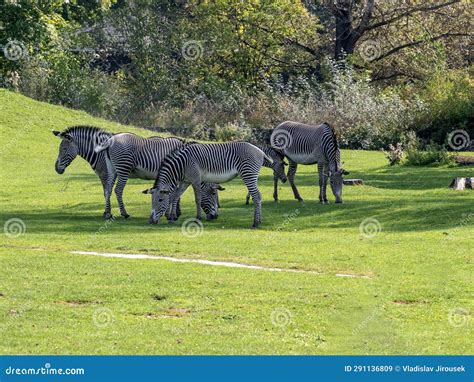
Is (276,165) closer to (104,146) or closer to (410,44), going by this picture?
(104,146)

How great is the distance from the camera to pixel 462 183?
3391cm

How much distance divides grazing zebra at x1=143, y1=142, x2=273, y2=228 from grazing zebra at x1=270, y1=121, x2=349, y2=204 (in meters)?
3.58

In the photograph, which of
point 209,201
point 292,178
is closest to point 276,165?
point 292,178

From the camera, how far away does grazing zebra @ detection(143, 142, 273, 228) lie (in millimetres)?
27156

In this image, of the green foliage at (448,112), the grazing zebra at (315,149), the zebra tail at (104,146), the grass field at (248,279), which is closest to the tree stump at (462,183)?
the grass field at (248,279)

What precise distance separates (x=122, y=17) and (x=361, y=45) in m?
14.3

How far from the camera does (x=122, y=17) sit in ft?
225

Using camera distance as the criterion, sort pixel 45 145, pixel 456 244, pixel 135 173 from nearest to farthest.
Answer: pixel 456 244, pixel 135 173, pixel 45 145

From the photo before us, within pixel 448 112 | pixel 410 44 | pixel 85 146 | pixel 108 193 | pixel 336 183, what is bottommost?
pixel 108 193

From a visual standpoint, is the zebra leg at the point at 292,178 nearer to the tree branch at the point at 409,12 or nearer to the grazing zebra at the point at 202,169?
the grazing zebra at the point at 202,169

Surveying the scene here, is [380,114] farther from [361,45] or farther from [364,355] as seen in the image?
[364,355]

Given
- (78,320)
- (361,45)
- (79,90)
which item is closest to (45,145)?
(79,90)

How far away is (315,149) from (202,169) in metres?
5.55

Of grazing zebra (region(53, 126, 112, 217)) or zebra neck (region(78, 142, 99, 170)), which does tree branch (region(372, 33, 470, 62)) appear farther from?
zebra neck (region(78, 142, 99, 170))
